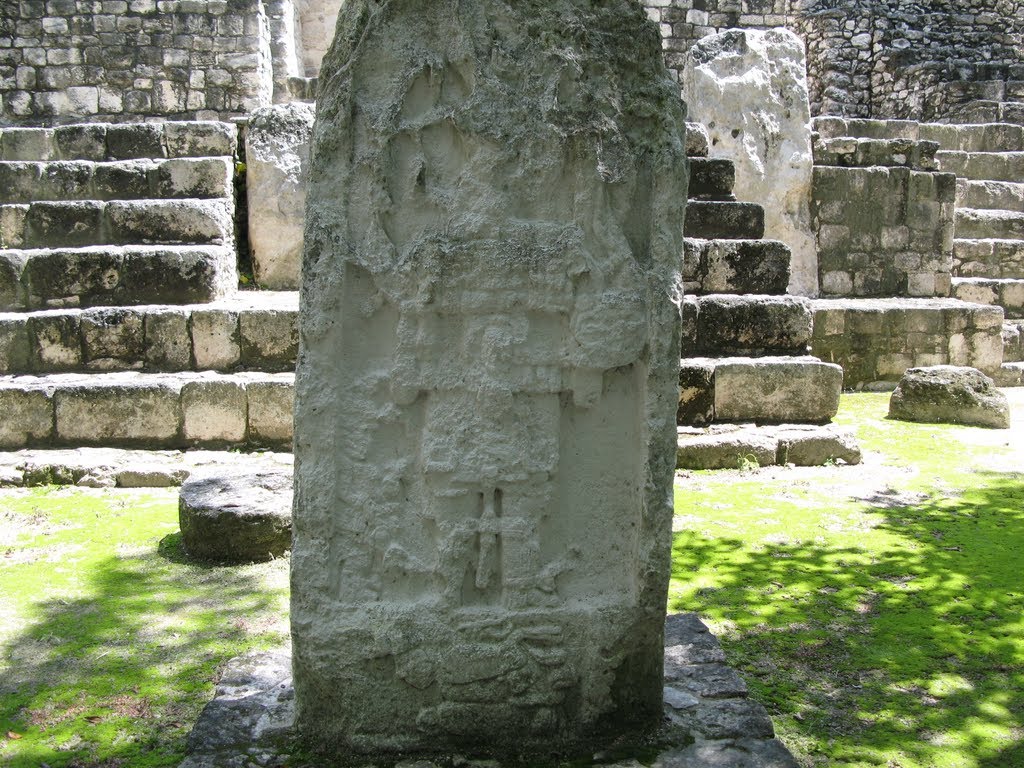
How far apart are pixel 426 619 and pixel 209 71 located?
927 centimetres

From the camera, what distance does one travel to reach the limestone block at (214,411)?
559 centimetres

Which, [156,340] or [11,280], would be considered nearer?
[156,340]

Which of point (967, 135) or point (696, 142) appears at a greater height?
point (967, 135)

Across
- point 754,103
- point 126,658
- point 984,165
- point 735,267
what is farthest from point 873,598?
point 984,165

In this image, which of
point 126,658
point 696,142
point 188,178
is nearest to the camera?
point 126,658

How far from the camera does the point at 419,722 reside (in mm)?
2361

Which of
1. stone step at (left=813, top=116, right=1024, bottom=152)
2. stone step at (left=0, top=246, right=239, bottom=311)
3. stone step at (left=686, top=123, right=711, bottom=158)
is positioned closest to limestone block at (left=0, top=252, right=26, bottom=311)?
stone step at (left=0, top=246, right=239, bottom=311)

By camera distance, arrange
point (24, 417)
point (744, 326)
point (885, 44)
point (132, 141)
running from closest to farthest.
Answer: point (24, 417) → point (744, 326) → point (132, 141) → point (885, 44)

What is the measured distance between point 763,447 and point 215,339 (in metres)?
3.50

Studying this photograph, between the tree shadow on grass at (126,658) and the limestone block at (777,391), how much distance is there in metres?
3.31

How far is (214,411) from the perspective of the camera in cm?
561

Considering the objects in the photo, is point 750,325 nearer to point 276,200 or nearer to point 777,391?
point 777,391

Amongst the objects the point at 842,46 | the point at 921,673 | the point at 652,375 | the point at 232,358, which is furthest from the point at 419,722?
the point at 842,46

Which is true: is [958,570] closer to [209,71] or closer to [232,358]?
[232,358]
